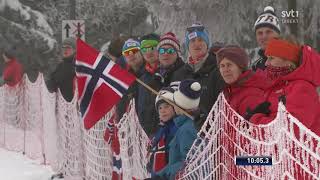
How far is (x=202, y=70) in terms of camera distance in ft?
17.6

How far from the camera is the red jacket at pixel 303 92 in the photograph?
12.1 ft

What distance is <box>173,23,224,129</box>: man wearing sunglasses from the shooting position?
514 cm

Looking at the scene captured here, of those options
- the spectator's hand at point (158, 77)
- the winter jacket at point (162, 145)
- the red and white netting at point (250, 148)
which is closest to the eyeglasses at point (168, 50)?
the spectator's hand at point (158, 77)

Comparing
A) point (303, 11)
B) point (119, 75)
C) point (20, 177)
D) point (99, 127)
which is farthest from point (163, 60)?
point (303, 11)

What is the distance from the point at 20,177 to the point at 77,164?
1204 mm

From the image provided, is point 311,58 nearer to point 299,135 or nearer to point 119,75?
point 299,135

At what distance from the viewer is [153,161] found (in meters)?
5.05

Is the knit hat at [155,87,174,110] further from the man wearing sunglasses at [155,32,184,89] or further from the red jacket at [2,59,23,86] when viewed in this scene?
the red jacket at [2,59,23,86]

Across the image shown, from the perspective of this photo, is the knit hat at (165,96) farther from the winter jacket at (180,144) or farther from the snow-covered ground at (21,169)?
the snow-covered ground at (21,169)

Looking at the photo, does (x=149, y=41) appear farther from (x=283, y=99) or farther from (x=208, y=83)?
(x=283, y=99)

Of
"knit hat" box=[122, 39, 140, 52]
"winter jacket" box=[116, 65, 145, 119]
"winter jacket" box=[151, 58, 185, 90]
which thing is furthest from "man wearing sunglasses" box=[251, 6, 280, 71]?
"knit hat" box=[122, 39, 140, 52]

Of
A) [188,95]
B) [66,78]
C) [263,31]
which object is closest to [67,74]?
[66,78]
